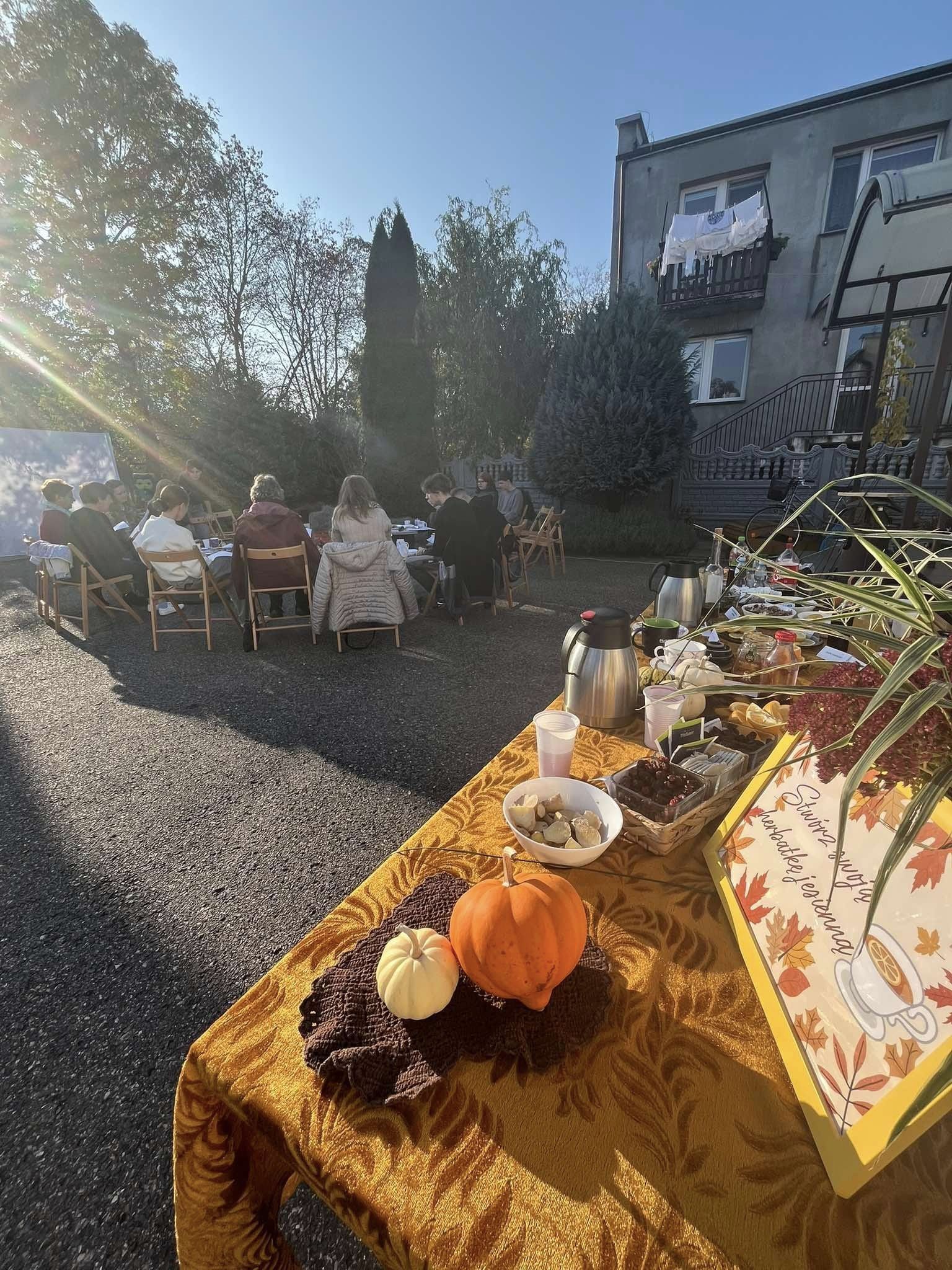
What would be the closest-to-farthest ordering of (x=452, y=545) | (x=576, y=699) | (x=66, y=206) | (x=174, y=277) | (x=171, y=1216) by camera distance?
1. (x=171, y=1216)
2. (x=576, y=699)
3. (x=452, y=545)
4. (x=66, y=206)
5. (x=174, y=277)

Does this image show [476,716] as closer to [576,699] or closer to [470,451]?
[576,699]

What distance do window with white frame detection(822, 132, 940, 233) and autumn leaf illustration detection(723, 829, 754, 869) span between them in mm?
Answer: 15350

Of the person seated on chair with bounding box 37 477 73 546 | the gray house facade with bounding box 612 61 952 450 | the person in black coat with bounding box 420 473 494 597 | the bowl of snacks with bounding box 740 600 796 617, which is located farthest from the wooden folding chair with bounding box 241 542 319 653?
the gray house facade with bounding box 612 61 952 450

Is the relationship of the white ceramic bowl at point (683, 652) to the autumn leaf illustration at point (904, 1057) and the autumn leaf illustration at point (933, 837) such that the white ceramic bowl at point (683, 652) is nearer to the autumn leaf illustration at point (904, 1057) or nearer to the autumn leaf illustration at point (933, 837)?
the autumn leaf illustration at point (933, 837)

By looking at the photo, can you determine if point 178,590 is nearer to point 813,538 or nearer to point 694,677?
point 694,677

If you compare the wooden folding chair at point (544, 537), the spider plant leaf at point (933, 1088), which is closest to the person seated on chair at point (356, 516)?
the wooden folding chair at point (544, 537)

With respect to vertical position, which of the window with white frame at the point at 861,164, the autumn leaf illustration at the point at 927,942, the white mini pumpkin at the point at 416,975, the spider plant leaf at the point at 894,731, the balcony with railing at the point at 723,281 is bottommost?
the white mini pumpkin at the point at 416,975

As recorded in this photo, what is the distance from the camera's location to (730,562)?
11.7ft

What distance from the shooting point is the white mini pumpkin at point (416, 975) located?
73cm

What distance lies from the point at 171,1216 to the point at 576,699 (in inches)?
66.7

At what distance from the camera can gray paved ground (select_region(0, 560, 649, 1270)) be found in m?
1.34

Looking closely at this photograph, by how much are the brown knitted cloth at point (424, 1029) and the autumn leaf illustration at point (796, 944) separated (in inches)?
10.6

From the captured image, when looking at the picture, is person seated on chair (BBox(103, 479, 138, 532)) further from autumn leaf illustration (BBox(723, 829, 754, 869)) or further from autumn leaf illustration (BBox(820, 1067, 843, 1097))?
autumn leaf illustration (BBox(820, 1067, 843, 1097))

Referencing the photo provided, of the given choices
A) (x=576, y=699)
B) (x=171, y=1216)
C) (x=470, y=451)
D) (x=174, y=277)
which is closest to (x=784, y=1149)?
(x=576, y=699)
